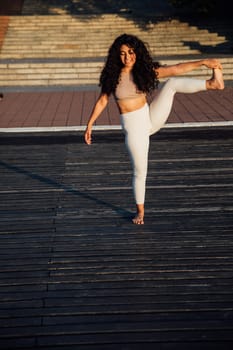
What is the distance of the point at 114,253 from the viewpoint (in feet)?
13.6

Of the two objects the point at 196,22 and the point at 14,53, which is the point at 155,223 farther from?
the point at 196,22

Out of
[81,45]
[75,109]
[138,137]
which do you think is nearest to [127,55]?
[138,137]

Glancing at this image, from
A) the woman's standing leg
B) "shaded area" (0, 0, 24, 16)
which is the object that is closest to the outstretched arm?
the woman's standing leg

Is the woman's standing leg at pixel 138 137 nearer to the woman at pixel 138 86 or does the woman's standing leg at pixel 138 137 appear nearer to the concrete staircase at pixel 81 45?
the woman at pixel 138 86

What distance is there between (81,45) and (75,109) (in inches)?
281

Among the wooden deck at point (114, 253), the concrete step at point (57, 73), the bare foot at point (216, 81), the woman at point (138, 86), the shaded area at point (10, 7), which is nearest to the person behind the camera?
the wooden deck at point (114, 253)

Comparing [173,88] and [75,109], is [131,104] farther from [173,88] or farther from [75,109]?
[75,109]

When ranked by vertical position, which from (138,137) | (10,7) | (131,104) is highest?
(131,104)

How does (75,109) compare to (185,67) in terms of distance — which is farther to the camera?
(75,109)

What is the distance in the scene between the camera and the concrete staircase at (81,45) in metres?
13.8

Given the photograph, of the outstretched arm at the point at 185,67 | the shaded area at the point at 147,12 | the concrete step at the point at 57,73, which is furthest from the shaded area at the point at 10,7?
the outstretched arm at the point at 185,67

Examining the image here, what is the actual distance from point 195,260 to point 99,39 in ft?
47.8

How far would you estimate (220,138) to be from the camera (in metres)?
7.54

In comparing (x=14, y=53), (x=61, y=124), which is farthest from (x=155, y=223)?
(x=14, y=53)
